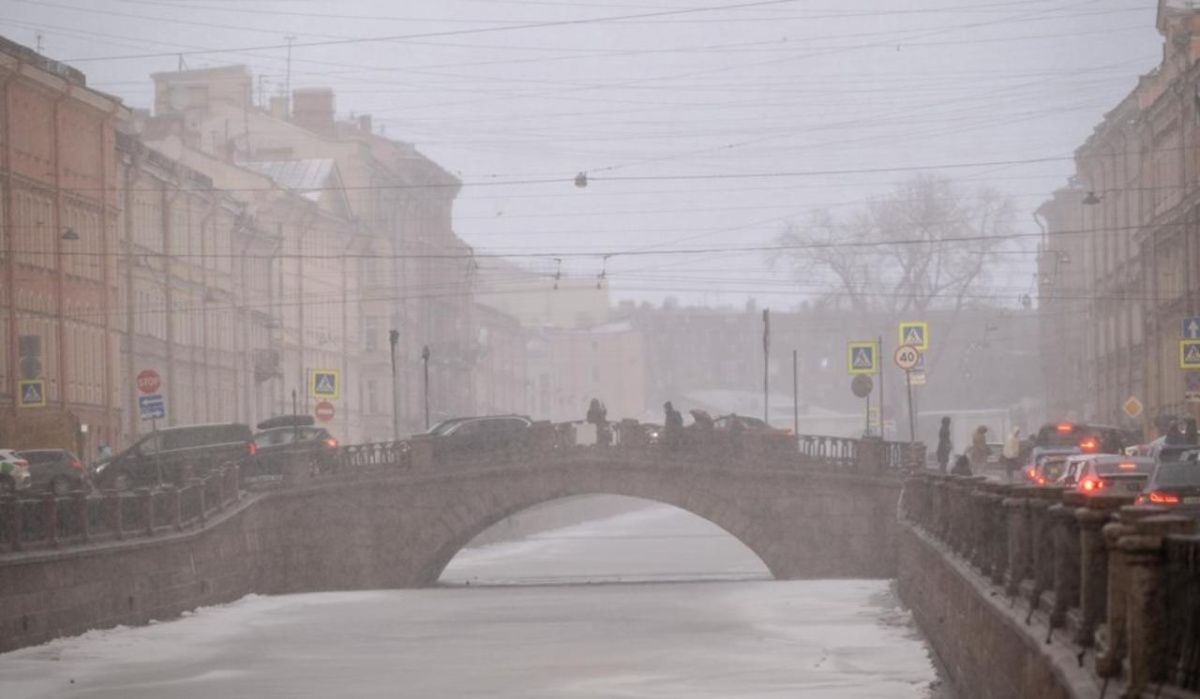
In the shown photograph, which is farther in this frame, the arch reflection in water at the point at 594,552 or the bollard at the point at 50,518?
the arch reflection in water at the point at 594,552

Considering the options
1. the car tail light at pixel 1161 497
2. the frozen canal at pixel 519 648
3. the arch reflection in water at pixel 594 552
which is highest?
the car tail light at pixel 1161 497

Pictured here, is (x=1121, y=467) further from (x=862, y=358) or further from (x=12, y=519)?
(x=862, y=358)

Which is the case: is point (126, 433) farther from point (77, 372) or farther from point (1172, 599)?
point (1172, 599)

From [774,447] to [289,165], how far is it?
3999cm

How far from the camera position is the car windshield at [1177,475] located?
110 feet

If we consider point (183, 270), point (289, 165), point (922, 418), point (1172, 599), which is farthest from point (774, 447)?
point (922, 418)

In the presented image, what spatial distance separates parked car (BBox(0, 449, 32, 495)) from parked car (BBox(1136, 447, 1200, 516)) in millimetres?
19475

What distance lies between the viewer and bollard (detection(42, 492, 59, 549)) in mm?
35156

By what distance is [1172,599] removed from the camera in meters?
10.7

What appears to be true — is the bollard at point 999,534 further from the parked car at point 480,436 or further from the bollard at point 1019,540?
the parked car at point 480,436

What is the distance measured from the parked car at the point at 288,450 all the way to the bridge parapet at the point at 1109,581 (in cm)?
3980

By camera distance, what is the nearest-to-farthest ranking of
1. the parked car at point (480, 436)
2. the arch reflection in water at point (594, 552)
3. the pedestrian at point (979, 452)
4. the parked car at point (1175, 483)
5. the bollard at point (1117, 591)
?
the bollard at point (1117, 591), the parked car at point (1175, 483), the parked car at point (480, 436), the pedestrian at point (979, 452), the arch reflection in water at point (594, 552)

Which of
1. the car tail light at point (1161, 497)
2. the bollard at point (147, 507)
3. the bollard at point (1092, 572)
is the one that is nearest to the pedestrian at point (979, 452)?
the bollard at point (147, 507)

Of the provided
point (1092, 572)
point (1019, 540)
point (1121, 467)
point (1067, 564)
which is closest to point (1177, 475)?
point (1121, 467)
